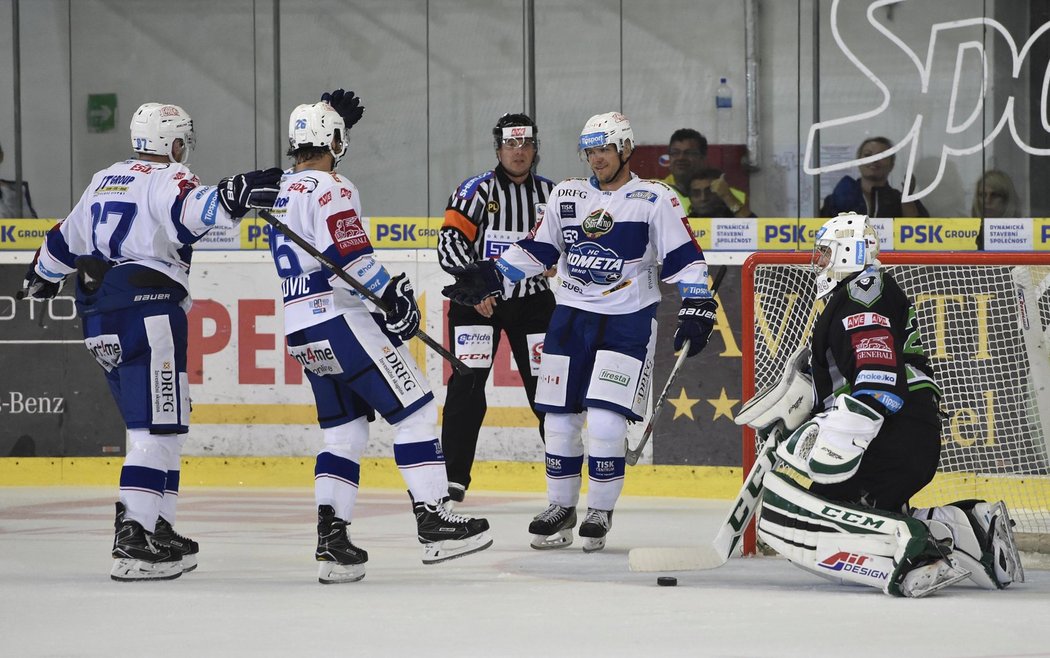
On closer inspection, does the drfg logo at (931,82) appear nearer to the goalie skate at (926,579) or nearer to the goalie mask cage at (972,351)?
the goalie mask cage at (972,351)

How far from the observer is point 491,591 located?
4.23 m

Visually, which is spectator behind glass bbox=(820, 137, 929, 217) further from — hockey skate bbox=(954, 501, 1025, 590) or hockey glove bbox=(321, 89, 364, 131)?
hockey skate bbox=(954, 501, 1025, 590)

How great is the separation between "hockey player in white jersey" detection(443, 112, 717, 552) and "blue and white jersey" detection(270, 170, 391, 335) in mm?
841

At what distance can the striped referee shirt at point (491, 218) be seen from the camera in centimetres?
588

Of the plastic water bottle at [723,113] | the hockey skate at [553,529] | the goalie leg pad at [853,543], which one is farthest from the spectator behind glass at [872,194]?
the goalie leg pad at [853,543]

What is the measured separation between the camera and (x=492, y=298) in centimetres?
580

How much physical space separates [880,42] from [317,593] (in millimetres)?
4391

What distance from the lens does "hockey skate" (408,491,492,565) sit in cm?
441

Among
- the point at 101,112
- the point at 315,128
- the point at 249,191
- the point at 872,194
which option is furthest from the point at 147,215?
the point at 872,194

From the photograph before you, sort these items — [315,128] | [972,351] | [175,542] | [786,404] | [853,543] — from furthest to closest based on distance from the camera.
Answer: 1. [972,351]
2. [175,542]
3. [315,128]
4. [786,404]
5. [853,543]

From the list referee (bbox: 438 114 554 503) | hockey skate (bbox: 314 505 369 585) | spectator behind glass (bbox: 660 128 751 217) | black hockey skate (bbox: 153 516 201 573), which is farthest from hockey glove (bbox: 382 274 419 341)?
spectator behind glass (bbox: 660 128 751 217)

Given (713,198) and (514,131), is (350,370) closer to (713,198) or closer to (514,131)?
(514,131)


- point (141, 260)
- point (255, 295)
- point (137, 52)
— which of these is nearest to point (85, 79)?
point (137, 52)

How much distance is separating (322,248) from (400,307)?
0.28m
